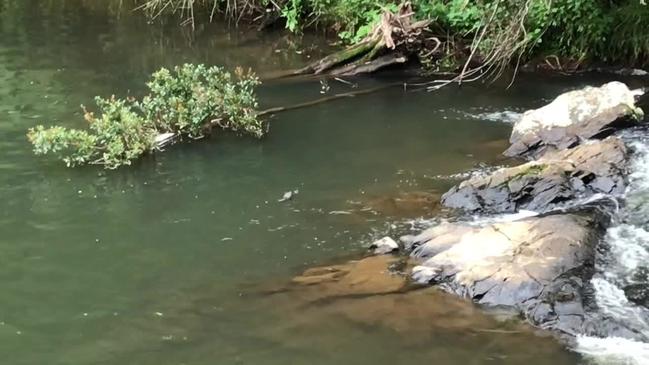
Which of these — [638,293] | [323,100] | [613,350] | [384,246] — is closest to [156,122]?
[323,100]

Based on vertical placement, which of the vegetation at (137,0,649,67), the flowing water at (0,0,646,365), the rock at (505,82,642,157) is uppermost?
the vegetation at (137,0,649,67)

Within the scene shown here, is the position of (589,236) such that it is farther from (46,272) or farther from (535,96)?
(535,96)

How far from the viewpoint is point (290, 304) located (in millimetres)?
6988

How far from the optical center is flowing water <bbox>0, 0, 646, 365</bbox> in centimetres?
633

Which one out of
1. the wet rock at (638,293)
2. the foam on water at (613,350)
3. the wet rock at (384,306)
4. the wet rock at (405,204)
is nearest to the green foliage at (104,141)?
the wet rock at (405,204)

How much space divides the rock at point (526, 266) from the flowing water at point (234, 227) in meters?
0.33

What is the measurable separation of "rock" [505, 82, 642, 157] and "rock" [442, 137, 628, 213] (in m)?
1.28

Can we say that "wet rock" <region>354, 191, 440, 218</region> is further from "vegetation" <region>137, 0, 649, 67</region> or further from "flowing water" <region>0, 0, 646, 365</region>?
"vegetation" <region>137, 0, 649, 67</region>

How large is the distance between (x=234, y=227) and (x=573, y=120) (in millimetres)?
5495

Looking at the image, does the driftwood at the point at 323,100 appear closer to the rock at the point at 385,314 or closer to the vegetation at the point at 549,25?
the vegetation at the point at 549,25

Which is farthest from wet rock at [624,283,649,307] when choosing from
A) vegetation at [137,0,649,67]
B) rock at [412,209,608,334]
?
vegetation at [137,0,649,67]

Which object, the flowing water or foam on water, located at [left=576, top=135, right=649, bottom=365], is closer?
foam on water, located at [left=576, top=135, right=649, bottom=365]

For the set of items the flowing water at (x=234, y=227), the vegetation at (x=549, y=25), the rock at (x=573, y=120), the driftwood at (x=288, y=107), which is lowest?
the flowing water at (x=234, y=227)

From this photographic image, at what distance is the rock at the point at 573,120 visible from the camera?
11.0 metres
